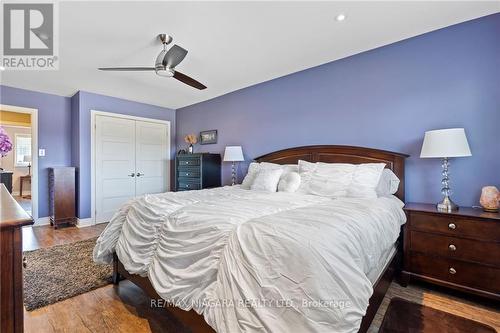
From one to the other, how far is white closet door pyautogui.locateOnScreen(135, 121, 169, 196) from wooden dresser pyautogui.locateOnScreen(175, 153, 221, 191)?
93cm

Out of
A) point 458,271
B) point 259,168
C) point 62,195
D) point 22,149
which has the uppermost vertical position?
point 22,149

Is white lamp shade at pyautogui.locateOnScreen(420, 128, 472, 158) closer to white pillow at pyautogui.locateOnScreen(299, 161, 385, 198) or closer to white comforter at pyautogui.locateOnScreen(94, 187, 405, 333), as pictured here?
white pillow at pyautogui.locateOnScreen(299, 161, 385, 198)

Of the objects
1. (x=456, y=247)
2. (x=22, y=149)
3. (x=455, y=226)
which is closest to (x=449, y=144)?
(x=455, y=226)

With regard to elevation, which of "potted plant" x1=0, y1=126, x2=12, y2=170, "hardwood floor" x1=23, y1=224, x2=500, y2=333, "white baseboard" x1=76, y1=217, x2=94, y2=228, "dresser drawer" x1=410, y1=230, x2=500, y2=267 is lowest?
"hardwood floor" x1=23, y1=224, x2=500, y2=333

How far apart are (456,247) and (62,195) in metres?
5.56

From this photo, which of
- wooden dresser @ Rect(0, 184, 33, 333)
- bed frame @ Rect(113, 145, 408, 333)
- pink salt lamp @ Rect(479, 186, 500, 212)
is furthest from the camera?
pink salt lamp @ Rect(479, 186, 500, 212)

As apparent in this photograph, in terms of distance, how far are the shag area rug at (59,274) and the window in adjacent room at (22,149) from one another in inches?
270

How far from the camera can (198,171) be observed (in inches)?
170

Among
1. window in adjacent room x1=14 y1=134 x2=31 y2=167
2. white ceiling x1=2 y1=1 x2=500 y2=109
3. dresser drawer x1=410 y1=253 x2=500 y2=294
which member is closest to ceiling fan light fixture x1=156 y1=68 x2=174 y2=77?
white ceiling x1=2 y1=1 x2=500 y2=109

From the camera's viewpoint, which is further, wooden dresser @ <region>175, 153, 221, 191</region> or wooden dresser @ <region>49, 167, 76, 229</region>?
wooden dresser @ <region>175, 153, 221, 191</region>

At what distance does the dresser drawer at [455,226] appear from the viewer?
72.5 inches

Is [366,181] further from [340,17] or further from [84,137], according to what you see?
[84,137]

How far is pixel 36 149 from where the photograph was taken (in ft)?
13.7

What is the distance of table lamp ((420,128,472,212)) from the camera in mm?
2041
